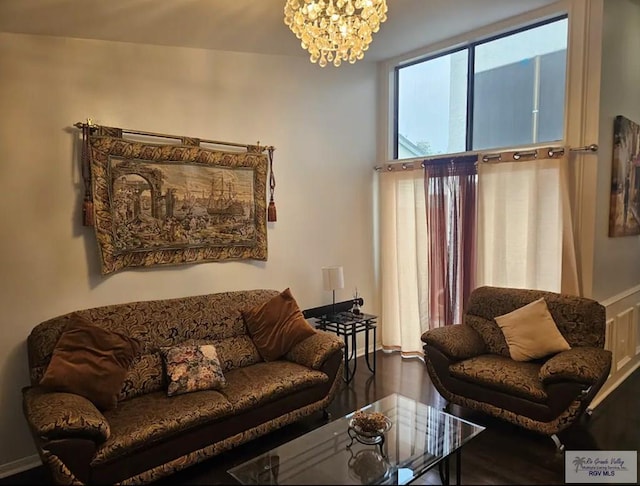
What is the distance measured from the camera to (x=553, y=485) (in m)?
2.45

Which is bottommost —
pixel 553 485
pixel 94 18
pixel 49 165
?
pixel 553 485

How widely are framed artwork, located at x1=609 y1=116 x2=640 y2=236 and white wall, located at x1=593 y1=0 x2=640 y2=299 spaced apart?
0.07 m

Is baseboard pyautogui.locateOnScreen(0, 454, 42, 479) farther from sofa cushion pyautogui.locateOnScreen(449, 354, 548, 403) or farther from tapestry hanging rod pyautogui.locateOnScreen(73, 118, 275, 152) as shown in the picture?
sofa cushion pyautogui.locateOnScreen(449, 354, 548, 403)

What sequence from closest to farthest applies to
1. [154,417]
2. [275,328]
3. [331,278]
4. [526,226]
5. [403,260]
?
[154,417], [275,328], [526,226], [331,278], [403,260]

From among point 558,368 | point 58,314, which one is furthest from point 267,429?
point 558,368

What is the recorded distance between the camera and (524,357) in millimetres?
3209

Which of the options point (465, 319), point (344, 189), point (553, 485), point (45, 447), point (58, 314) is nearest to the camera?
point (45, 447)

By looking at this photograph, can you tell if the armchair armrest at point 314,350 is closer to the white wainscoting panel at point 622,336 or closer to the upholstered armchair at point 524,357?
the upholstered armchair at point 524,357

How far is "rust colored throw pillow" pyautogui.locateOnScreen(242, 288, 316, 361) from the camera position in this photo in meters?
3.41

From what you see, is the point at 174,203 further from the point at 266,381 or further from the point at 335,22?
the point at 335,22

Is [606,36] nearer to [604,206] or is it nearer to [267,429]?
[604,206]

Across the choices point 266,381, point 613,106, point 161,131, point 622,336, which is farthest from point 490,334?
point 161,131

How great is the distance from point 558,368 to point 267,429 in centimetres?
188

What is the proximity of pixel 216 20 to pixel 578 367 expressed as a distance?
330 centimetres
